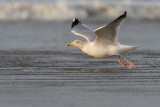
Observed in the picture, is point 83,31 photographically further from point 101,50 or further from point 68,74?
point 68,74

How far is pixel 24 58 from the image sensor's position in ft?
35.9

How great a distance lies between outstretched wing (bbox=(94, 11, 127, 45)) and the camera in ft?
29.2

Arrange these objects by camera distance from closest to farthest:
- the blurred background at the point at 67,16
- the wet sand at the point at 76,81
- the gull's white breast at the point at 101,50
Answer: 1. the wet sand at the point at 76,81
2. the gull's white breast at the point at 101,50
3. the blurred background at the point at 67,16

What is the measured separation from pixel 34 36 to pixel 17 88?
30.4 feet

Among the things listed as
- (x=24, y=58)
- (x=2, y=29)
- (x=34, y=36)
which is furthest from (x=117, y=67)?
(x=2, y=29)

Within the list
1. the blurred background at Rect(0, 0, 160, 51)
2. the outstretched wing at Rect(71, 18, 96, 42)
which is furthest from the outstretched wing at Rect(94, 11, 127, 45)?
the blurred background at Rect(0, 0, 160, 51)

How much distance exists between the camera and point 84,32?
1070 cm

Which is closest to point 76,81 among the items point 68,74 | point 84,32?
point 68,74

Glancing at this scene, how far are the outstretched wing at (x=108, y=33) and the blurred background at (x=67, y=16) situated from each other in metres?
6.84

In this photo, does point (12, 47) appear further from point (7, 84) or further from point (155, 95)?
point (155, 95)

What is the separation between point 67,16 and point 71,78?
17.1 m

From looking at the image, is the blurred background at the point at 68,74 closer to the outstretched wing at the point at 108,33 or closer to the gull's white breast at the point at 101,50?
the gull's white breast at the point at 101,50

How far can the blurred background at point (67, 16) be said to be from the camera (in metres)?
18.2

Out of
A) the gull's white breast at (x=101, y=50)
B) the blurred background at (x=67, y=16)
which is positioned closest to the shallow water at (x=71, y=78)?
the gull's white breast at (x=101, y=50)
